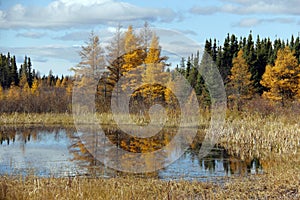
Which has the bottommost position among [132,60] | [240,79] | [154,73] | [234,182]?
[234,182]

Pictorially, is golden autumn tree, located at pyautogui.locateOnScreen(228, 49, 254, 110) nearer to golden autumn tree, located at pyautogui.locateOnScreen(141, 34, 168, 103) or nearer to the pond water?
golden autumn tree, located at pyautogui.locateOnScreen(141, 34, 168, 103)

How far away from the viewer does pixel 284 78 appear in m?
40.0

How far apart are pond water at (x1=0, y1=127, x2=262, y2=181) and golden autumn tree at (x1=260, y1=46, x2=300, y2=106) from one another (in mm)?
24727

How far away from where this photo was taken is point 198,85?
40.2 metres

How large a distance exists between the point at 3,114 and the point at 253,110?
14.2 metres

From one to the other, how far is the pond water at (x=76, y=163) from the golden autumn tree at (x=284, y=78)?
24727 millimetres

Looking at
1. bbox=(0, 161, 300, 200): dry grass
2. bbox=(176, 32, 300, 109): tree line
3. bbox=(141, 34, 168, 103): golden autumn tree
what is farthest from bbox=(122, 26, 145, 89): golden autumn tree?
bbox=(0, 161, 300, 200): dry grass

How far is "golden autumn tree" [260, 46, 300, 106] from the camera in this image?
128 feet

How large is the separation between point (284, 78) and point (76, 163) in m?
30.8

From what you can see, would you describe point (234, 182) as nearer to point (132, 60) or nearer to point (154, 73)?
point (154, 73)

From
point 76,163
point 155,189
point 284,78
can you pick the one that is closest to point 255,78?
point 284,78

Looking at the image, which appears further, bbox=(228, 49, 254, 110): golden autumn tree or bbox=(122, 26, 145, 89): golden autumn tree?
bbox=(228, 49, 254, 110): golden autumn tree

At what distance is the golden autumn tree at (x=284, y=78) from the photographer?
39125mm

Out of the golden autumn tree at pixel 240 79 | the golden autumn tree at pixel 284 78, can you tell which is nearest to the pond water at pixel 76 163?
the golden autumn tree at pixel 240 79
